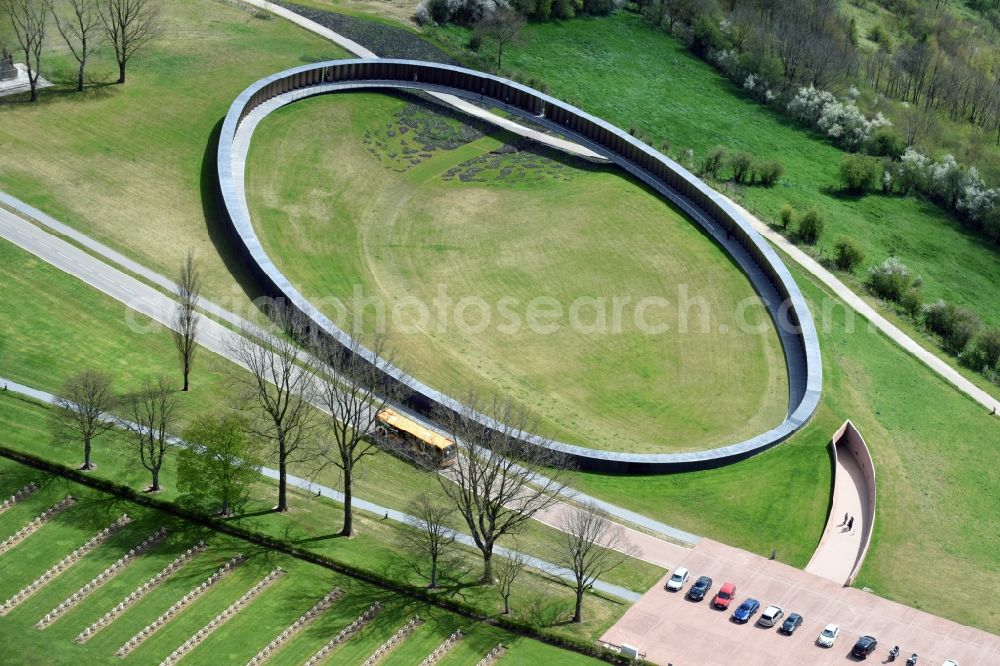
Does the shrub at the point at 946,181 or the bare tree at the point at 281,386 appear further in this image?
the shrub at the point at 946,181

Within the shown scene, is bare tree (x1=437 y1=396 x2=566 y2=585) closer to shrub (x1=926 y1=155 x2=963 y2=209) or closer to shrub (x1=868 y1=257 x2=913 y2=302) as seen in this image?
shrub (x1=868 y1=257 x2=913 y2=302)

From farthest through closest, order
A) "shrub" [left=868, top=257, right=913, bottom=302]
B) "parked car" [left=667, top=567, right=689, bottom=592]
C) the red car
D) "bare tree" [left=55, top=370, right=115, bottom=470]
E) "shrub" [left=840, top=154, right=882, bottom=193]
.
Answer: "shrub" [left=840, top=154, right=882, bottom=193], "shrub" [left=868, top=257, right=913, bottom=302], "bare tree" [left=55, top=370, right=115, bottom=470], "parked car" [left=667, top=567, right=689, bottom=592], the red car

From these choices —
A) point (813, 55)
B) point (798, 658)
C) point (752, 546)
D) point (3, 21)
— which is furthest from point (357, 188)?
point (813, 55)

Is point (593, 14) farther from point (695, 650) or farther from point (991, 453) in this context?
point (695, 650)

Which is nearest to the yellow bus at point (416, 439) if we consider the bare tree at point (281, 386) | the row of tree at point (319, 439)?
the row of tree at point (319, 439)

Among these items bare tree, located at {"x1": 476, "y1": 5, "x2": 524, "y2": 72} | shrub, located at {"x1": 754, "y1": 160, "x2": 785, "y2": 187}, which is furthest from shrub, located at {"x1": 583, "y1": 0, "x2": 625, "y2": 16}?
shrub, located at {"x1": 754, "y1": 160, "x2": 785, "y2": 187}

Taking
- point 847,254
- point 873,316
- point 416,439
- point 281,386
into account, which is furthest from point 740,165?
point 281,386

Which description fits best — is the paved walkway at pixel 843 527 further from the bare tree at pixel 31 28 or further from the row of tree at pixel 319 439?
the bare tree at pixel 31 28
